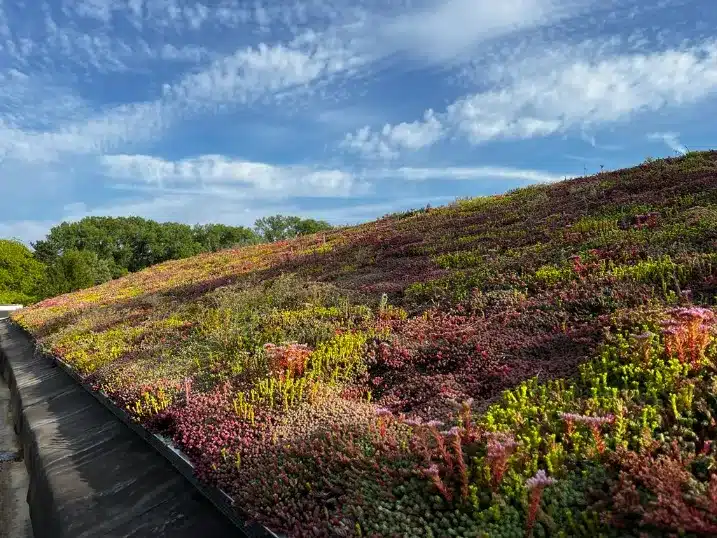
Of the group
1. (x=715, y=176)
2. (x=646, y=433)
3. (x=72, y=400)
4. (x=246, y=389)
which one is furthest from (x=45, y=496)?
(x=715, y=176)

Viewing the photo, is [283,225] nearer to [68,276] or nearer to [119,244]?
[119,244]

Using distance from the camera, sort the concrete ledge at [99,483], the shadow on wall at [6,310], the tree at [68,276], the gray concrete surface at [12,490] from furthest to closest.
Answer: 1. the tree at [68,276]
2. the shadow on wall at [6,310]
3. the gray concrete surface at [12,490]
4. the concrete ledge at [99,483]

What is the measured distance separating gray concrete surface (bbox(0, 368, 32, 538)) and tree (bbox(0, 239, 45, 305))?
220ft

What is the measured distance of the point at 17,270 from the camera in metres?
72.2

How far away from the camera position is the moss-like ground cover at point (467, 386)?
131 inches

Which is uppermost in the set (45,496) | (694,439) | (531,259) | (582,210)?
(582,210)

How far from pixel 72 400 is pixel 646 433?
9.01 metres

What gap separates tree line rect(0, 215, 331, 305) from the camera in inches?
2778

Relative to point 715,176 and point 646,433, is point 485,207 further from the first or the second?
point 646,433

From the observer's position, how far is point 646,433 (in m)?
3.54

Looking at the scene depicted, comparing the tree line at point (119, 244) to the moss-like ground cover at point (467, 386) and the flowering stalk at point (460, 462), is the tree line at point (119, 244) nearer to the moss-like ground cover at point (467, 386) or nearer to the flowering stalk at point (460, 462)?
the moss-like ground cover at point (467, 386)

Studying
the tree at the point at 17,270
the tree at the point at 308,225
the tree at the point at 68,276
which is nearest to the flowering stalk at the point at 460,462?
the tree at the point at 68,276

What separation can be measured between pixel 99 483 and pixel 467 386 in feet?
14.0

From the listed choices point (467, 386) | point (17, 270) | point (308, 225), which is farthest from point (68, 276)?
point (308, 225)
